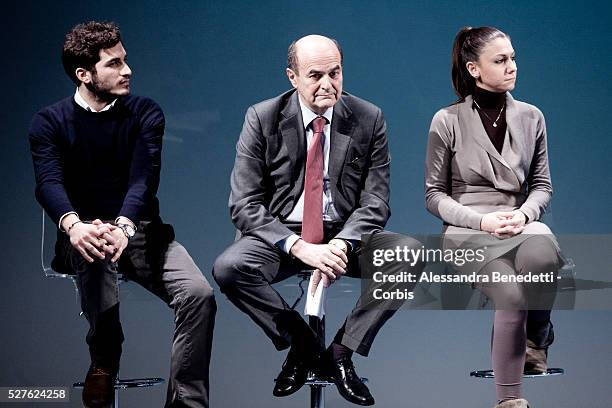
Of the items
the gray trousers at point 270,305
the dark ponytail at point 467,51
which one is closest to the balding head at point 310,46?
the dark ponytail at point 467,51

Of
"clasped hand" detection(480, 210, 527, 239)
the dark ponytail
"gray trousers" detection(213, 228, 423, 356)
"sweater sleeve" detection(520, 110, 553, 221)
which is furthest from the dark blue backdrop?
"gray trousers" detection(213, 228, 423, 356)

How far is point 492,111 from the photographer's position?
Result: 14.4 feet

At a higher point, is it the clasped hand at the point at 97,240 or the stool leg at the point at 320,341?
the clasped hand at the point at 97,240

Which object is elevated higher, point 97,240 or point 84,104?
point 84,104

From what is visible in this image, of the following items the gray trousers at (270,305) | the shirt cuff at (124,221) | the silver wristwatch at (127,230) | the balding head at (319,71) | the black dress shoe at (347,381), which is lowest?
the black dress shoe at (347,381)

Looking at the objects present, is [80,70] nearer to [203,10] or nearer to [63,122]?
[63,122]

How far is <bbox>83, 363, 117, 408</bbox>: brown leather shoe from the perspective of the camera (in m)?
3.99

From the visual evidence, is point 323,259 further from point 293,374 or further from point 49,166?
point 49,166

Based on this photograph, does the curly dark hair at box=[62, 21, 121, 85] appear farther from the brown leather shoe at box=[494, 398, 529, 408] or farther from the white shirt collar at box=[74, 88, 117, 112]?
the brown leather shoe at box=[494, 398, 529, 408]

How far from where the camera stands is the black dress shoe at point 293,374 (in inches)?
154

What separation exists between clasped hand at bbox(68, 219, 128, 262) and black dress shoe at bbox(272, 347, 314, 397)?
83 centimetres

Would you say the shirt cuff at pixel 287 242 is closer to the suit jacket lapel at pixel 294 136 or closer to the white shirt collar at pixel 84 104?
the suit jacket lapel at pixel 294 136

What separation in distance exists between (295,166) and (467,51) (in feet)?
3.12

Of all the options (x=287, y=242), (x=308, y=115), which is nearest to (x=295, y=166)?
(x=308, y=115)
